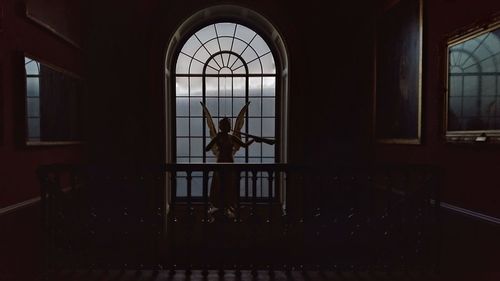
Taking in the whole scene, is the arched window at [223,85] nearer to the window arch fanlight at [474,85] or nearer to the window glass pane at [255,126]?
the window glass pane at [255,126]

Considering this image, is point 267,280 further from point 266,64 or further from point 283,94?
point 266,64

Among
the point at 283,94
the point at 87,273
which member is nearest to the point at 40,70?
the point at 87,273

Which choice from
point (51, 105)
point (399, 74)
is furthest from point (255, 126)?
point (51, 105)

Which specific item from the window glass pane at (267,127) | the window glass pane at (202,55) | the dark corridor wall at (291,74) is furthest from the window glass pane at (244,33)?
the window glass pane at (267,127)

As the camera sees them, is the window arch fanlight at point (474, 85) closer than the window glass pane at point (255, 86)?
Yes

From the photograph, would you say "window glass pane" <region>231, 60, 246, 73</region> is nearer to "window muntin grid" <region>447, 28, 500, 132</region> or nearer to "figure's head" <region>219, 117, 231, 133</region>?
"figure's head" <region>219, 117, 231, 133</region>

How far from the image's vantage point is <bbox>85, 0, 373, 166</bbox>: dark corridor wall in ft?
16.9

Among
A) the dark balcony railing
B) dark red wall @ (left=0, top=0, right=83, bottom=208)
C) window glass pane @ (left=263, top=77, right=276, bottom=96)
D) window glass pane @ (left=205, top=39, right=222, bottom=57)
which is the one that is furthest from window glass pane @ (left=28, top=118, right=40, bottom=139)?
window glass pane @ (left=263, top=77, right=276, bottom=96)

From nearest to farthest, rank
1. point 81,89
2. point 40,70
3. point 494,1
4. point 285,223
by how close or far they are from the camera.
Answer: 1. point 494,1
2. point 285,223
3. point 40,70
4. point 81,89

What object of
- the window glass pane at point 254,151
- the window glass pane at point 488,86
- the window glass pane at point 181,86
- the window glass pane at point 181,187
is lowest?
the window glass pane at point 181,187

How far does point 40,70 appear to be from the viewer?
355cm

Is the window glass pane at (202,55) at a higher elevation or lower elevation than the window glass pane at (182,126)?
higher

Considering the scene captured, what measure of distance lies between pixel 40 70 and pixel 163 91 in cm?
182

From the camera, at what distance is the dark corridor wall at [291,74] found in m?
5.16
